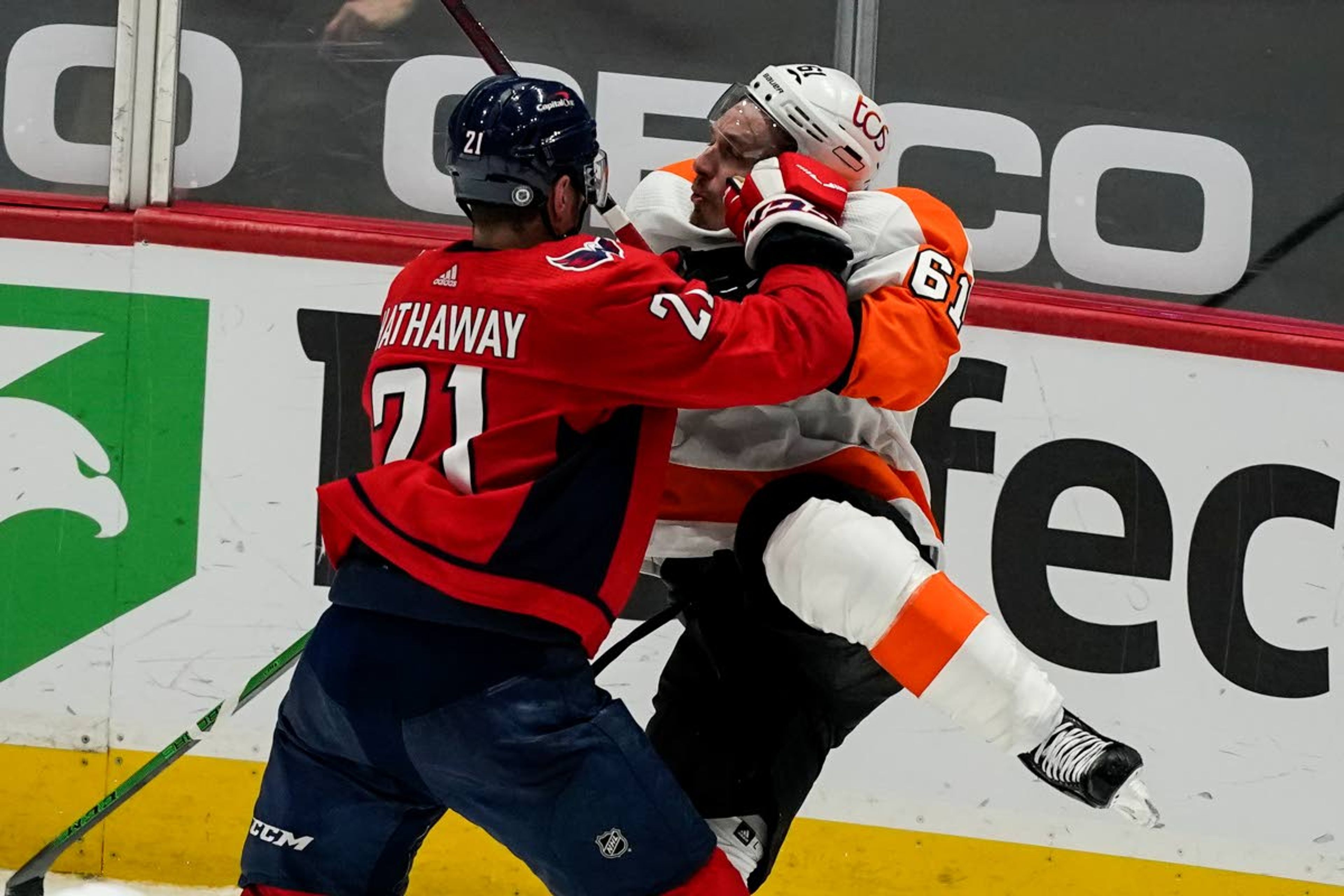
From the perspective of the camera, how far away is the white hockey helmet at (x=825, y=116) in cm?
211

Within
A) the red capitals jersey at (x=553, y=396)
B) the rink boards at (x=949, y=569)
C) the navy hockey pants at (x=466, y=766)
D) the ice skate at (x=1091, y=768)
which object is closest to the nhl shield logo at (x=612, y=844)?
the navy hockey pants at (x=466, y=766)

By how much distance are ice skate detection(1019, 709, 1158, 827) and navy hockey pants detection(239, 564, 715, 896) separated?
1.19 ft

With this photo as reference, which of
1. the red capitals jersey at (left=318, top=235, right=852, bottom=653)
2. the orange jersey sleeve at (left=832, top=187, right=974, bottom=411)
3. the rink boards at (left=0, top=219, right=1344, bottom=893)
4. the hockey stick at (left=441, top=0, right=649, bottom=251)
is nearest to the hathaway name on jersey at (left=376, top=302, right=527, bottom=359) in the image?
the red capitals jersey at (left=318, top=235, right=852, bottom=653)

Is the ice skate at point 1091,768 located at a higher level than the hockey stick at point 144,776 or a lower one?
higher

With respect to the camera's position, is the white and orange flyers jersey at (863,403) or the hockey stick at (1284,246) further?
the hockey stick at (1284,246)

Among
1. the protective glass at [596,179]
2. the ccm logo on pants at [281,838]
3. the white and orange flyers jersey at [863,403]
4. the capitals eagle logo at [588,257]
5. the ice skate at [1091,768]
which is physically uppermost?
the protective glass at [596,179]

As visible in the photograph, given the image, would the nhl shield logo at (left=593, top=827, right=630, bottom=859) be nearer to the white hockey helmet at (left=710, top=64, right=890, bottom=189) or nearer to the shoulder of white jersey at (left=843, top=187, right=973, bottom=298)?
the shoulder of white jersey at (left=843, top=187, right=973, bottom=298)

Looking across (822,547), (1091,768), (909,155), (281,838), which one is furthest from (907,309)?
(909,155)

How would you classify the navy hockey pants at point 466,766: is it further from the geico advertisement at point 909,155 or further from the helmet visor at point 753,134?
the geico advertisement at point 909,155

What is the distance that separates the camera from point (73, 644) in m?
3.04

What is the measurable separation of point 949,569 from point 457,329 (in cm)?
147

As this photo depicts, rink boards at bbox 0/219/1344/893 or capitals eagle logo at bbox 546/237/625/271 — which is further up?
capitals eagle logo at bbox 546/237/625/271

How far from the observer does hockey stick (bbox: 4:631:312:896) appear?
2357mm

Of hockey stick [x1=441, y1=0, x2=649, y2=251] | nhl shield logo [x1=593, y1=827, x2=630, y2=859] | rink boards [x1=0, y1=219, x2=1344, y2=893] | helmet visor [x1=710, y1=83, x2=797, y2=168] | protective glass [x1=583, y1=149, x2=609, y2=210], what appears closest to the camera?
nhl shield logo [x1=593, y1=827, x2=630, y2=859]
